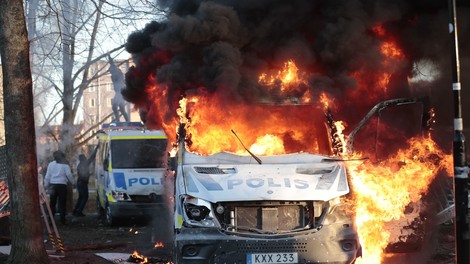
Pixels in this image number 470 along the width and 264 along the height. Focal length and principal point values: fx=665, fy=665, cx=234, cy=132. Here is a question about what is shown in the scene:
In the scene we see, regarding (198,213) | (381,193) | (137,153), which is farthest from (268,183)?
(137,153)

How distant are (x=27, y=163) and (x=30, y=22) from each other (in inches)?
332

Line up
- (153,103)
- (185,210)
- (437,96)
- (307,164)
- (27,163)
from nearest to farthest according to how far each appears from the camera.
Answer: (185,210), (307,164), (27,163), (153,103), (437,96)

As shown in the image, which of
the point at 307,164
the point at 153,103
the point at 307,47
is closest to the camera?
the point at 307,164

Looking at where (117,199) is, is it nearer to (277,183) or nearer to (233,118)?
(233,118)

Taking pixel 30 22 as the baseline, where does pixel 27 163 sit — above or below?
below

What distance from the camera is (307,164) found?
8375 mm

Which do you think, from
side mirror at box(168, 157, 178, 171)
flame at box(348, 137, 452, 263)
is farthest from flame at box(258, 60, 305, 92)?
side mirror at box(168, 157, 178, 171)

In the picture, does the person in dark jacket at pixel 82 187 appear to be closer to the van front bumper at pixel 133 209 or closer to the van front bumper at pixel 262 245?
the van front bumper at pixel 133 209

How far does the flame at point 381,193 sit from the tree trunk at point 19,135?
427 centimetres

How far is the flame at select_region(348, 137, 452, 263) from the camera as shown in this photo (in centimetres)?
856

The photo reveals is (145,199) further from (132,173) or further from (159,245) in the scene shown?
(159,245)

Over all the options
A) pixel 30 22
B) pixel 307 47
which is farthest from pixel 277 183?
pixel 30 22

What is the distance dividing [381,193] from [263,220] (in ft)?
6.69

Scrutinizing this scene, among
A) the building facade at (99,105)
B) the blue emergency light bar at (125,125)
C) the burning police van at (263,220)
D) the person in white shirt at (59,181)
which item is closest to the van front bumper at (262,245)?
the burning police van at (263,220)
